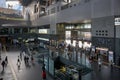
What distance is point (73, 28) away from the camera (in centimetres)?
4247

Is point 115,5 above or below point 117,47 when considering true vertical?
above

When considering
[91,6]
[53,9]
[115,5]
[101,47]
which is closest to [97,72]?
[101,47]

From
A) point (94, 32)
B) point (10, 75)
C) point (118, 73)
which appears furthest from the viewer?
point (94, 32)

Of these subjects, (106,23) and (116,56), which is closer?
(116,56)

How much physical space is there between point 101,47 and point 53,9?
2470 cm

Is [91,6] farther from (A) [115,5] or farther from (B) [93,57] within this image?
(B) [93,57]

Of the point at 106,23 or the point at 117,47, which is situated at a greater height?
the point at 106,23

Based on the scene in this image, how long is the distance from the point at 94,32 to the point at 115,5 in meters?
6.12

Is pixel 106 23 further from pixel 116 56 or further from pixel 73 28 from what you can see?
pixel 73 28

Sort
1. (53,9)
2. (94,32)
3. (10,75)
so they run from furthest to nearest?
(53,9)
(94,32)
(10,75)

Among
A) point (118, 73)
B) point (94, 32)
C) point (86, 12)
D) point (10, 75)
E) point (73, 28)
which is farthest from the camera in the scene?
point (73, 28)

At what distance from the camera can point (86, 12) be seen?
2989 centimetres

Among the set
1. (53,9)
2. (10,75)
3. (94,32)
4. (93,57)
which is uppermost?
(53,9)

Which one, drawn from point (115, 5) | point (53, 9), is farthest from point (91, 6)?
point (53, 9)
